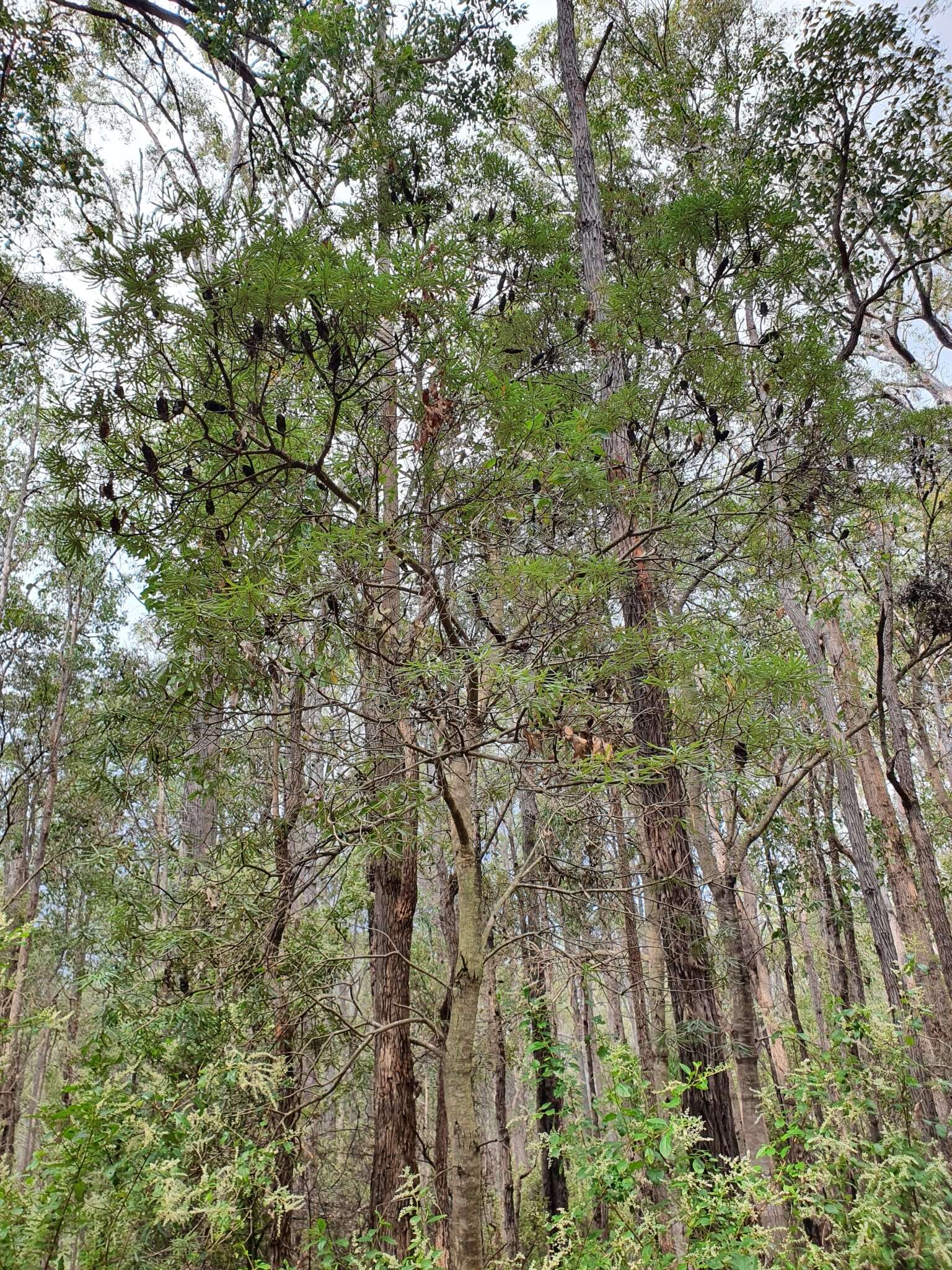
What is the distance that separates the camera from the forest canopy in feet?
8.61

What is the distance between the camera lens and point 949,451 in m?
6.05

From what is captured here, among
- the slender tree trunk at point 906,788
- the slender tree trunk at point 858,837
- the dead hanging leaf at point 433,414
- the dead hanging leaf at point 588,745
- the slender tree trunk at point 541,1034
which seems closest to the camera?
the dead hanging leaf at point 588,745

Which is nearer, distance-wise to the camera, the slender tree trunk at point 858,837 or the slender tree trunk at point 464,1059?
the slender tree trunk at point 464,1059

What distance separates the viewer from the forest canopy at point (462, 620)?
8.61 feet

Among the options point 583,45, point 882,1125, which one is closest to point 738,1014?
point 882,1125

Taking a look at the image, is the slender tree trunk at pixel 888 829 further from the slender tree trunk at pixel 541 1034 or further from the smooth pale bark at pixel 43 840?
the smooth pale bark at pixel 43 840

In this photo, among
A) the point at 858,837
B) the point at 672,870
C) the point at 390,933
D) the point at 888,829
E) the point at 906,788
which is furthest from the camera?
the point at 888,829

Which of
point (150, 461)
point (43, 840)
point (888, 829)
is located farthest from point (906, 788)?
point (43, 840)

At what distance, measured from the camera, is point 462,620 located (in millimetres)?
4797

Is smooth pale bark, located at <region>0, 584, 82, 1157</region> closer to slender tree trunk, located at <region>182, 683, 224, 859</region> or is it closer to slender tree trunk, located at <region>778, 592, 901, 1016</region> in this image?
slender tree trunk, located at <region>182, 683, 224, 859</region>

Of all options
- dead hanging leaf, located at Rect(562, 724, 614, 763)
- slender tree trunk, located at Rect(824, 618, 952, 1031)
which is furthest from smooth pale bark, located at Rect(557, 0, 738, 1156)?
slender tree trunk, located at Rect(824, 618, 952, 1031)

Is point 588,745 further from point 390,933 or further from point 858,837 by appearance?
point 858,837

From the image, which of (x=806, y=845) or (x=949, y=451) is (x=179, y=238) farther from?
(x=806, y=845)

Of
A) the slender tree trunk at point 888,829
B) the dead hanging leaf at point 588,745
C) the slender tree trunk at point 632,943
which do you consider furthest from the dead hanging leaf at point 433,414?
the slender tree trunk at point 888,829
